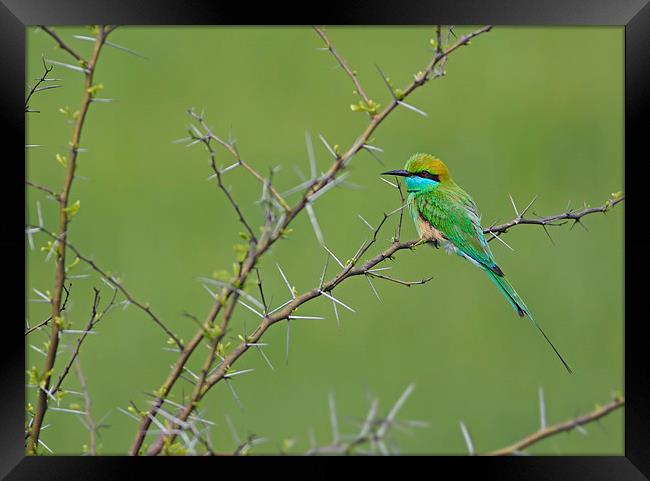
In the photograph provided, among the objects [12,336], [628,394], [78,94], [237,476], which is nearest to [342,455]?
[237,476]

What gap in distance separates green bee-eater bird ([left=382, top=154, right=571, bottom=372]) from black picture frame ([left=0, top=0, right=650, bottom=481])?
16.4 inches

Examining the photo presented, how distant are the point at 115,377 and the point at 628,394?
5.42ft

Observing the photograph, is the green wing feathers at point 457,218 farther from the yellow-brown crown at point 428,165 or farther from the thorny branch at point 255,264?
the thorny branch at point 255,264

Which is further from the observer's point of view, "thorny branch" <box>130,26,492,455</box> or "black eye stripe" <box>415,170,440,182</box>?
"black eye stripe" <box>415,170,440,182</box>

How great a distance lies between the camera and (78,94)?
8.42ft

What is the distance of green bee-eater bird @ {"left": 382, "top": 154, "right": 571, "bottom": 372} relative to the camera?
2486mm

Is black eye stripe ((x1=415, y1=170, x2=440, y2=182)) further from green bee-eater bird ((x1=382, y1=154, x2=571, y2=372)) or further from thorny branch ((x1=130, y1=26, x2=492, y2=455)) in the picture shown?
thorny branch ((x1=130, y1=26, x2=492, y2=455))

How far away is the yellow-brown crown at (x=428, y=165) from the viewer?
2.55 meters

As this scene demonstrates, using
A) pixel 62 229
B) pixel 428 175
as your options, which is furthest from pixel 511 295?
pixel 62 229

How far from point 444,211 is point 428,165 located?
0.50ft

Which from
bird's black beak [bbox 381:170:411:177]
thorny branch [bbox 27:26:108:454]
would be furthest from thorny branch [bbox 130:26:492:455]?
bird's black beak [bbox 381:170:411:177]
